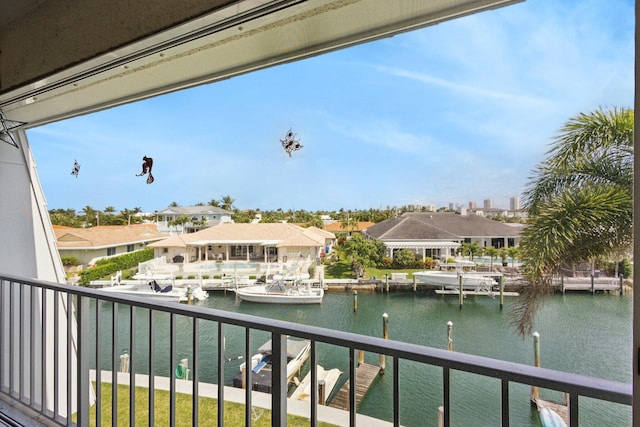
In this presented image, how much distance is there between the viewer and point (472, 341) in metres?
1.04

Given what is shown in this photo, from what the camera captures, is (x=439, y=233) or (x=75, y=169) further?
(x=75, y=169)

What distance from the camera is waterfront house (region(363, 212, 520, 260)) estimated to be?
1033 mm

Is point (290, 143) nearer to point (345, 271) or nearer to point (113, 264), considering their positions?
point (345, 271)

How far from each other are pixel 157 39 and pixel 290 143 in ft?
2.41

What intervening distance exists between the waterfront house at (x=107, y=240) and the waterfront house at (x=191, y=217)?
50 millimetres

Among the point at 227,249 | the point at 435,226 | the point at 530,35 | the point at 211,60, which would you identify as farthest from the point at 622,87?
the point at 211,60

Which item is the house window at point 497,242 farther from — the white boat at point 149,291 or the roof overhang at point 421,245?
the white boat at point 149,291

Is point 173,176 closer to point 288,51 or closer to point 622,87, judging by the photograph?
point 288,51

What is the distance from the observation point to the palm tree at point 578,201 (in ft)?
2.77

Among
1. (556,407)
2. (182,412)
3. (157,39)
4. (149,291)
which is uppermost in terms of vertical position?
(157,39)

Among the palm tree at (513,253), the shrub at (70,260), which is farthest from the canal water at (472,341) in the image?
the shrub at (70,260)

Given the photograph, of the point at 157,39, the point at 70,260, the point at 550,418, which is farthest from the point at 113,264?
the point at 550,418

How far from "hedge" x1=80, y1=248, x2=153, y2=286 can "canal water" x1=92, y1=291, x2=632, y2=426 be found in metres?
0.53

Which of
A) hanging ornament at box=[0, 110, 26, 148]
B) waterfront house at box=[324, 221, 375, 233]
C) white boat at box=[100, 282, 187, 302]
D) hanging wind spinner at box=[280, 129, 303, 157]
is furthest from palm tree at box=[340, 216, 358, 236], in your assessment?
hanging ornament at box=[0, 110, 26, 148]
